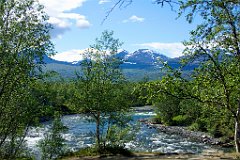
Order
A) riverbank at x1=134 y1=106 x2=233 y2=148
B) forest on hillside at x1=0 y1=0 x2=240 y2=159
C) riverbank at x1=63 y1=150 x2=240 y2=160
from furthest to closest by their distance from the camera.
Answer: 1. riverbank at x1=134 y1=106 x2=233 y2=148
2. riverbank at x1=63 y1=150 x2=240 y2=160
3. forest on hillside at x1=0 y1=0 x2=240 y2=159

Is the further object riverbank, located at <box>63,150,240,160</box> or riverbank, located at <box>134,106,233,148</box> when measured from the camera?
riverbank, located at <box>134,106,233,148</box>

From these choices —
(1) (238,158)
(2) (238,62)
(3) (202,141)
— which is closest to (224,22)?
(2) (238,62)

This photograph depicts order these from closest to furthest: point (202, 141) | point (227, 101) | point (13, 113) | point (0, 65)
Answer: point (227, 101) → point (0, 65) → point (13, 113) → point (202, 141)

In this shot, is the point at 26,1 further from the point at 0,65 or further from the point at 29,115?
the point at 29,115

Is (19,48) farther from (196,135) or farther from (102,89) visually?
(196,135)

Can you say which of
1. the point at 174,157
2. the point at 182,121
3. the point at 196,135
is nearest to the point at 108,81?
the point at 174,157

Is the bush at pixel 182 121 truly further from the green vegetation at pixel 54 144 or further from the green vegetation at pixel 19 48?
the green vegetation at pixel 19 48

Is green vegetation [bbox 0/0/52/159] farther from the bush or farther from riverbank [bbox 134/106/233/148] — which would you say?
the bush

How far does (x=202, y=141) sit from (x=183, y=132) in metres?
10.8

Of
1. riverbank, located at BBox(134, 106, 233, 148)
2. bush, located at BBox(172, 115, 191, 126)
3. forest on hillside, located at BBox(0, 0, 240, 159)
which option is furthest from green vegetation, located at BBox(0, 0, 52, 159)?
bush, located at BBox(172, 115, 191, 126)

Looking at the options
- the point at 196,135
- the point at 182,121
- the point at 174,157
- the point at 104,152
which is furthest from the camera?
the point at 182,121

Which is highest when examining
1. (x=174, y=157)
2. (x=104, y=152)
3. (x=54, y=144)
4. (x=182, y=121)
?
(x=174, y=157)

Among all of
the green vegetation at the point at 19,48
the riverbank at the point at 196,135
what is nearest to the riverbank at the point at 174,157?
the green vegetation at the point at 19,48

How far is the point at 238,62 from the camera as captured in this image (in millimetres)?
13711
